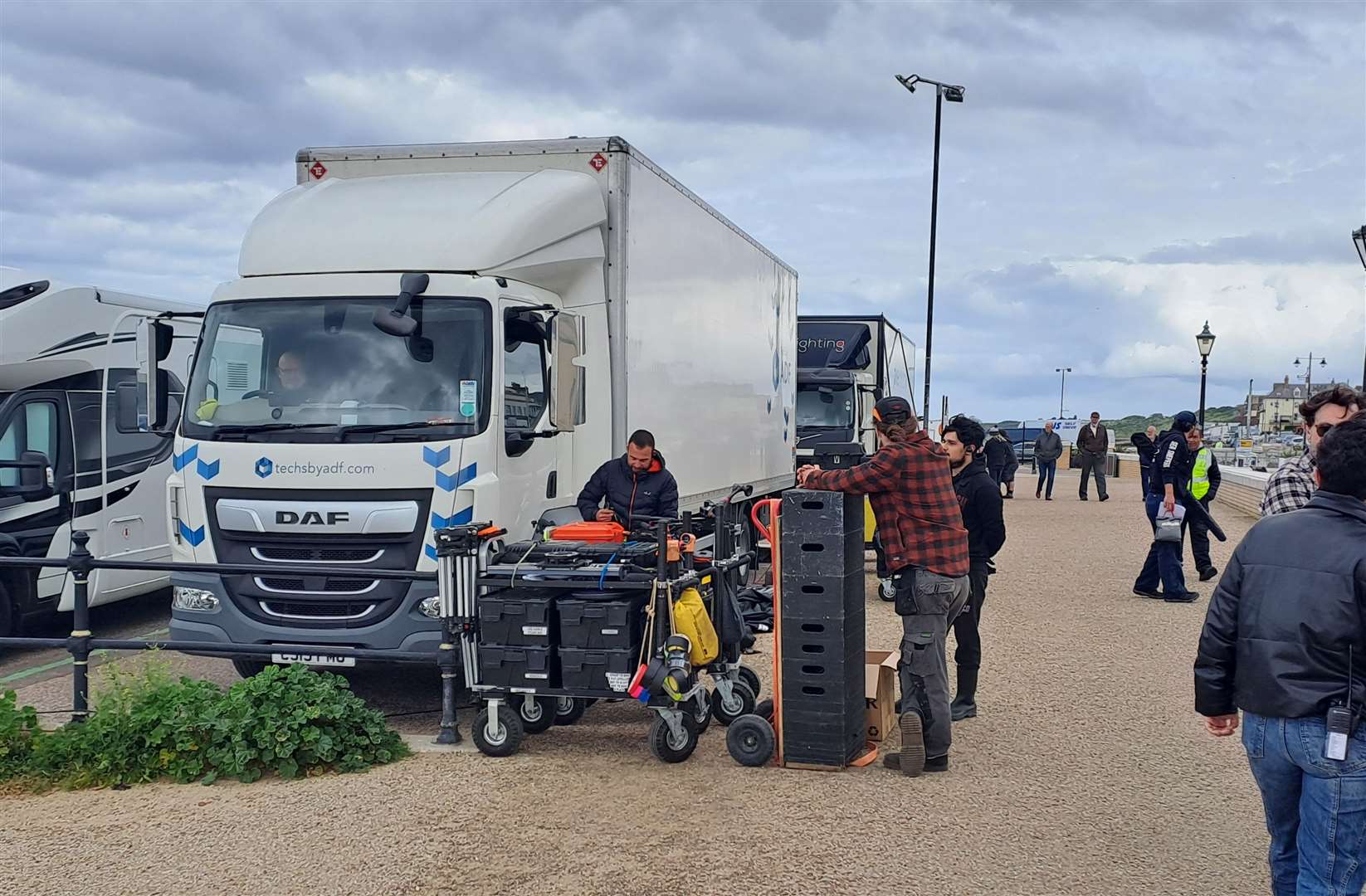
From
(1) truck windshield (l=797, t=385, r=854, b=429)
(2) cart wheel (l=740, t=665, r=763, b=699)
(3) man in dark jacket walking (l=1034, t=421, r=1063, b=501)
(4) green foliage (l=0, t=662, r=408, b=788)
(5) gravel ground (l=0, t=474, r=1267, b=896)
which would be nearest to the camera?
(5) gravel ground (l=0, t=474, r=1267, b=896)

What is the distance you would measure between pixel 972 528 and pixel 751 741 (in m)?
1.94

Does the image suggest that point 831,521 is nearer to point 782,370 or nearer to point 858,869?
point 858,869

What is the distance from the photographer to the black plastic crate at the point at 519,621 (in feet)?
22.5

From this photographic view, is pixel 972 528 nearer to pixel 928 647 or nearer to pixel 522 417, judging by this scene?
pixel 928 647

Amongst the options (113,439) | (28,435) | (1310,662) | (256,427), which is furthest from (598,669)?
(113,439)

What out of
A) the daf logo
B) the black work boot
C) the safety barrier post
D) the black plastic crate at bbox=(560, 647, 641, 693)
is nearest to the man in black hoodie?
the black work boot

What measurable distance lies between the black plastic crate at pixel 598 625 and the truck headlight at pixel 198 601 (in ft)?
7.89

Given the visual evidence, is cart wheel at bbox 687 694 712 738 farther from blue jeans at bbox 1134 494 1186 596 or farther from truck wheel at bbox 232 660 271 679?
blue jeans at bbox 1134 494 1186 596

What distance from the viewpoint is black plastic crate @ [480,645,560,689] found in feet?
22.4

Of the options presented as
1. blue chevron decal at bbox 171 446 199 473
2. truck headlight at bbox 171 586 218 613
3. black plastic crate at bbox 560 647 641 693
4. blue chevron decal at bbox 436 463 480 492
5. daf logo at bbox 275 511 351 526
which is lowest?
black plastic crate at bbox 560 647 641 693

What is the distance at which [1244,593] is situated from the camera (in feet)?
12.4

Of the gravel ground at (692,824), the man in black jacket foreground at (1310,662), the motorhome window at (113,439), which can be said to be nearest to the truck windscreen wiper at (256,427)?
the gravel ground at (692,824)

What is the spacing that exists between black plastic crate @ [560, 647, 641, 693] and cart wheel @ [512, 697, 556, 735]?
1.92 ft

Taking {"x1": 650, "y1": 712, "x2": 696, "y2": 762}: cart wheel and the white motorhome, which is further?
the white motorhome
